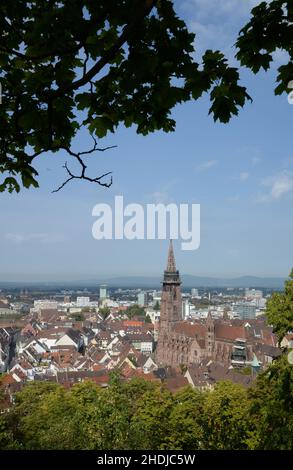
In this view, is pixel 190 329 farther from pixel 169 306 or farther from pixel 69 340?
pixel 69 340

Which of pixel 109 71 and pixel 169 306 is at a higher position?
pixel 109 71

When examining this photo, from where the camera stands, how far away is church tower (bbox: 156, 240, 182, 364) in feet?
Answer: 264

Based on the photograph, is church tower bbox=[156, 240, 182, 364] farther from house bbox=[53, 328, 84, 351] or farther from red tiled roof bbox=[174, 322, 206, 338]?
house bbox=[53, 328, 84, 351]

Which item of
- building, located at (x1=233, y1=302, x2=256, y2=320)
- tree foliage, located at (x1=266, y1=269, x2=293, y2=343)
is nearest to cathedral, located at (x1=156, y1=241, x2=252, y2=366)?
tree foliage, located at (x1=266, y1=269, x2=293, y2=343)

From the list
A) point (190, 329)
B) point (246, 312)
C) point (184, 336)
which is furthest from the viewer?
point (246, 312)

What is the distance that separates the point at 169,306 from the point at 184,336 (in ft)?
21.8

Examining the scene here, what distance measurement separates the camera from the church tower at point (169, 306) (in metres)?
80.4

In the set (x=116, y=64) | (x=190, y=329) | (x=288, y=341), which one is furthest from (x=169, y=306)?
(x=116, y=64)

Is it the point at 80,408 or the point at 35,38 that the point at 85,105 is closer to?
the point at 35,38

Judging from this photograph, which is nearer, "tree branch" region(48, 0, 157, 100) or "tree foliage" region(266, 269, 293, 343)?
"tree branch" region(48, 0, 157, 100)

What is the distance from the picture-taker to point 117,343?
9194 cm

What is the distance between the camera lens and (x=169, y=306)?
81.4 m
